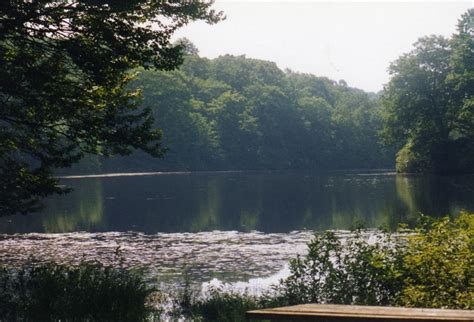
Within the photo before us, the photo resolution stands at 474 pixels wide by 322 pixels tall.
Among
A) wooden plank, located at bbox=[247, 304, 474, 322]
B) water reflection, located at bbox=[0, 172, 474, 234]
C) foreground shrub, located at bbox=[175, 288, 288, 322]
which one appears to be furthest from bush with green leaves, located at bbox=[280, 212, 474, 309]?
water reflection, located at bbox=[0, 172, 474, 234]

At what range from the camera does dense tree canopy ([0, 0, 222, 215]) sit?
15703 mm

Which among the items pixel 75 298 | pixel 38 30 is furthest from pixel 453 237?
pixel 38 30

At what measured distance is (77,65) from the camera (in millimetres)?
16781

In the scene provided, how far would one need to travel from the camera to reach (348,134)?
523ft

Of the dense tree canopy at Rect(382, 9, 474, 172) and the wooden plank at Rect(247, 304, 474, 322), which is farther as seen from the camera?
the dense tree canopy at Rect(382, 9, 474, 172)

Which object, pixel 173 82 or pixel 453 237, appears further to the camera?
pixel 173 82

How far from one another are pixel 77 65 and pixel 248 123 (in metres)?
133

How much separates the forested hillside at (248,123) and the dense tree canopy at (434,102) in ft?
161

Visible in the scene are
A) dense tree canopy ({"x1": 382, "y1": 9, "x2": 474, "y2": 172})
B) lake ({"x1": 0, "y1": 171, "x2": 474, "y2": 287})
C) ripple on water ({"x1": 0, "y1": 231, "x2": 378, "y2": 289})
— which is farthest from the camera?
dense tree canopy ({"x1": 382, "y1": 9, "x2": 474, "y2": 172})

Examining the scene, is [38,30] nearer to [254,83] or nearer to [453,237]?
[453,237]

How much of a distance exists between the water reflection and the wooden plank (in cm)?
3402

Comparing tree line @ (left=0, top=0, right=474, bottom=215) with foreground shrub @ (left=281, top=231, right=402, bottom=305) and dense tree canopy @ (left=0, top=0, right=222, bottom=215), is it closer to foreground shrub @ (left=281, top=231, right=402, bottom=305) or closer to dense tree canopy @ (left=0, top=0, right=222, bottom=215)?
dense tree canopy @ (left=0, top=0, right=222, bottom=215)

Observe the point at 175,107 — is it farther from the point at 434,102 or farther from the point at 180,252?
the point at 180,252

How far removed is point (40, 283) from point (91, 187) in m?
65.7
